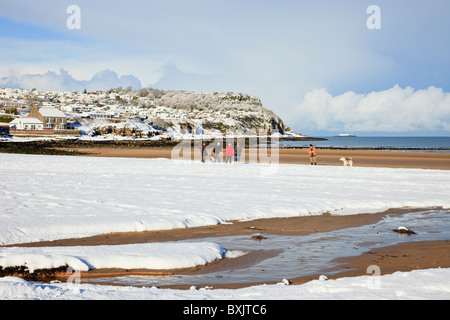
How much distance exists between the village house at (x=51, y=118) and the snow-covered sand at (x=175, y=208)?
97959 mm

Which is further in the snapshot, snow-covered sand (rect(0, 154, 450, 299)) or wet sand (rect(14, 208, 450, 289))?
wet sand (rect(14, 208, 450, 289))

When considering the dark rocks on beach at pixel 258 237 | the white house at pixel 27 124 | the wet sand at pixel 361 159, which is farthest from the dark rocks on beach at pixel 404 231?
the white house at pixel 27 124

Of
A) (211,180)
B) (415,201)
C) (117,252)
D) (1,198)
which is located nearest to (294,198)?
(415,201)

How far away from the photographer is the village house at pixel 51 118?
4407 inches

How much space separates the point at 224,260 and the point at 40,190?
9854mm

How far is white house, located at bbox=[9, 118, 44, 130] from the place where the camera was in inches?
4186

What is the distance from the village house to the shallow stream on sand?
111 meters

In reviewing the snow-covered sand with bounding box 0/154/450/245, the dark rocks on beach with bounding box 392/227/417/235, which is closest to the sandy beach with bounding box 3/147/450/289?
the snow-covered sand with bounding box 0/154/450/245

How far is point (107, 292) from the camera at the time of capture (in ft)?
19.5

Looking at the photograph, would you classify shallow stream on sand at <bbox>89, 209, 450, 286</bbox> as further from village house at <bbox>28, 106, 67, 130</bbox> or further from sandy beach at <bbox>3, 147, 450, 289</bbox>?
village house at <bbox>28, 106, 67, 130</bbox>

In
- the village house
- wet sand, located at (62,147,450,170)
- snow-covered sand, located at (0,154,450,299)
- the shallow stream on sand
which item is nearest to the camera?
snow-covered sand, located at (0,154,450,299)

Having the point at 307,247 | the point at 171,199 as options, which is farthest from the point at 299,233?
the point at 171,199

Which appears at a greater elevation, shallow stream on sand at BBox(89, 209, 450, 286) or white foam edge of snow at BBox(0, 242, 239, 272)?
white foam edge of snow at BBox(0, 242, 239, 272)
